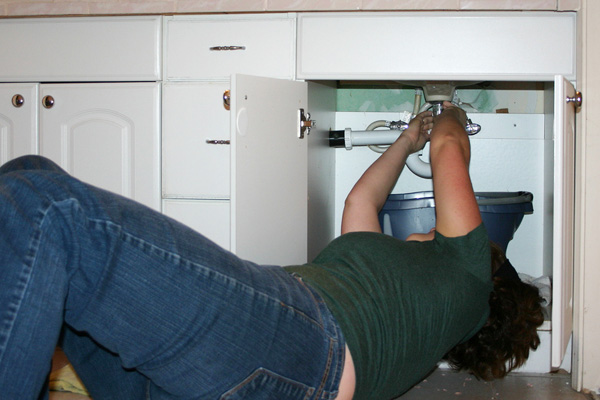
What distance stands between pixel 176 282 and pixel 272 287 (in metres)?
0.14

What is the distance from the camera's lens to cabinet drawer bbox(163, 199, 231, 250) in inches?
73.2

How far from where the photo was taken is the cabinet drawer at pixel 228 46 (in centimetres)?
182

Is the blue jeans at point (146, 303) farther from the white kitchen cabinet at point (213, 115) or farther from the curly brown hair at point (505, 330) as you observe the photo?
the white kitchen cabinet at point (213, 115)

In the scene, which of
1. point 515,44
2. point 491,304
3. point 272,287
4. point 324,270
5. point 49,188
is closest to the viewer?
point 49,188

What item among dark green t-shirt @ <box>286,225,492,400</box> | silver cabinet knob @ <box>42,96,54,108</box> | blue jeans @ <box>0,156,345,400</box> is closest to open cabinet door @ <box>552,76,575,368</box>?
dark green t-shirt @ <box>286,225,492,400</box>

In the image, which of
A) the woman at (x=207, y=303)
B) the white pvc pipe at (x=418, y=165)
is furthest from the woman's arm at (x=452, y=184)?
the white pvc pipe at (x=418, y=165)

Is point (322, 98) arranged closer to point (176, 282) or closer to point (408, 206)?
point (408, 206)

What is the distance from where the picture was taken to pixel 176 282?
736 mm

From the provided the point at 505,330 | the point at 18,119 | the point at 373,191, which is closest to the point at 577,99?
the point at 373,191

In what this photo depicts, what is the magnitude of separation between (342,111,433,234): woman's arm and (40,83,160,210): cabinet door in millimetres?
713

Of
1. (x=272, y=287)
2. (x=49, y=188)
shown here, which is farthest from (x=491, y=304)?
(x=49, y=188)

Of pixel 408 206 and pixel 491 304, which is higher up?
pixel 408 206

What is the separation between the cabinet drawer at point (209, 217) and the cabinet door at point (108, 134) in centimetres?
9

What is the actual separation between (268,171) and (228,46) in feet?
1.43
